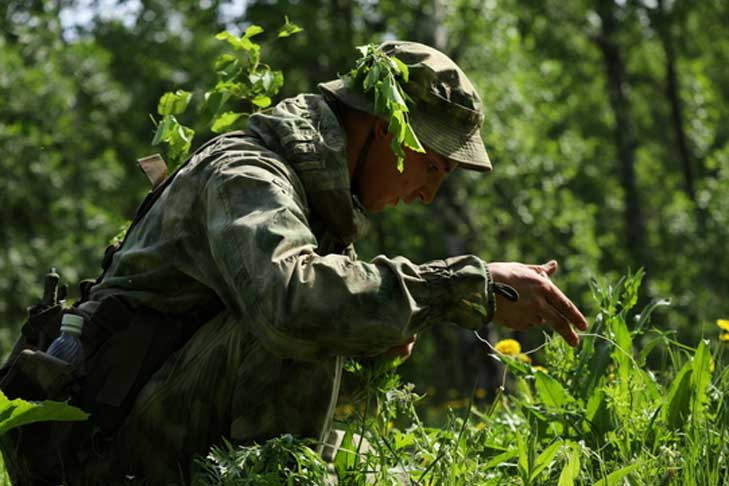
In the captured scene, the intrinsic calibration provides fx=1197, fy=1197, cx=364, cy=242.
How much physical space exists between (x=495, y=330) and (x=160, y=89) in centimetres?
916

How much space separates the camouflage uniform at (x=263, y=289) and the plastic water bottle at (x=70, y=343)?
53 millimetres

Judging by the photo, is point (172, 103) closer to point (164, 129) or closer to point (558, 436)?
point (164, 129)

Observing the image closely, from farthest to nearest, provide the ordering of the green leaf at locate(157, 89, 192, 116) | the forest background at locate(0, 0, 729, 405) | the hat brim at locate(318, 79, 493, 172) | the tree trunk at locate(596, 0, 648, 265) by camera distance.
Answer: the tree trunk at locate(596, 0, 648, 265), the forest background at locate(0, 0, 729, 405), the green leaf at locate(157, 89, 192, 116), the hat brim at locate(318, 79, 493, 172)

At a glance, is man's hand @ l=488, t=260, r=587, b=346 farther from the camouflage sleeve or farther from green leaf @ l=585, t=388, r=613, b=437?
green leaf @ l=585, t=388, r=613, b=437

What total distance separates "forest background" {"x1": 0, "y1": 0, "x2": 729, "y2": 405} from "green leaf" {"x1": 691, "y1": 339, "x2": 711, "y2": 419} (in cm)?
961

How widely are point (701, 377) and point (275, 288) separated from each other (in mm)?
1477

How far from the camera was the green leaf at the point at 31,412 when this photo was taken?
9.90ft

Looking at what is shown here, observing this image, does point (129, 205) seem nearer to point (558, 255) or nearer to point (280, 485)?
point (558, 255)

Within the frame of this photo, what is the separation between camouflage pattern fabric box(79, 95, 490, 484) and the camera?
9.37ft

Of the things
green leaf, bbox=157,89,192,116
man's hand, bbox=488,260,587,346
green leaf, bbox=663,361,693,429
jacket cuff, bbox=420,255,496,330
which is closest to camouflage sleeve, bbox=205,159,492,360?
jacket cuff, bbox=420,255,496,330

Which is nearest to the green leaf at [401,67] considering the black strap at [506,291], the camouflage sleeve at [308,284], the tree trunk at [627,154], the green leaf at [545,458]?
the camouflage sleeve at [308,284]

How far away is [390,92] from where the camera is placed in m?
3.08

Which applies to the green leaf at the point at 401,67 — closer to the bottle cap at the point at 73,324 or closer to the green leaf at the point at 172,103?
the bottle cap at the point at 73,324

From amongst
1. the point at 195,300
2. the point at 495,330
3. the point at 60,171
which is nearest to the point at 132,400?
the point at 195,300
